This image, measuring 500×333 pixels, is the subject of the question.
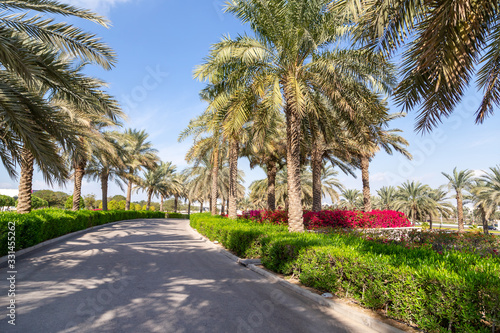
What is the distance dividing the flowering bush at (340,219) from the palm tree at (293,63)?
594cm

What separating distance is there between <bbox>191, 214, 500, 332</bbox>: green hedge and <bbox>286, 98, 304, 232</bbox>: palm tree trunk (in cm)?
297

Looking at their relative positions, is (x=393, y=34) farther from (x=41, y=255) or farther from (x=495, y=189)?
(x=495, y=189)

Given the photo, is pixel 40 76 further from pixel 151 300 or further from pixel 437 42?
pixel 437 42

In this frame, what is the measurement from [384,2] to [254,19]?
5.94 m

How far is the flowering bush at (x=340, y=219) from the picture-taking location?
15465 millimetres

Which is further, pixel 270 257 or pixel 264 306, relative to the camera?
pixel 270 257

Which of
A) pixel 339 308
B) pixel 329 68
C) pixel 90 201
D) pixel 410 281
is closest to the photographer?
pixel 410 281

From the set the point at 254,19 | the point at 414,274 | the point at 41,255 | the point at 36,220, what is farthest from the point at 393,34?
the point at 36,220

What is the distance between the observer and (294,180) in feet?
32.6

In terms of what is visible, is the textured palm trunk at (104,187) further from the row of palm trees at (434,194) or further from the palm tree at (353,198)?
the palm tree at (353,198)

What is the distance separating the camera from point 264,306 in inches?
190

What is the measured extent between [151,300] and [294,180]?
633cm

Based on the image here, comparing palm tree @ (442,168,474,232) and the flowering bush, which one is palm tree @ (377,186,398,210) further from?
the flowering bush

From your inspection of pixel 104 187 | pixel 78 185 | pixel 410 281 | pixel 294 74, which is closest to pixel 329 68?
pixel 294 74
